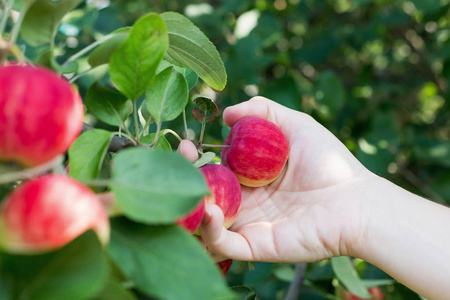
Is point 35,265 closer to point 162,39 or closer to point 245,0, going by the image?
point 162,39

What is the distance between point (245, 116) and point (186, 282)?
1.88 feet

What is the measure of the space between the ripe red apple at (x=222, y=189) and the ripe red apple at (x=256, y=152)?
3.9 inches

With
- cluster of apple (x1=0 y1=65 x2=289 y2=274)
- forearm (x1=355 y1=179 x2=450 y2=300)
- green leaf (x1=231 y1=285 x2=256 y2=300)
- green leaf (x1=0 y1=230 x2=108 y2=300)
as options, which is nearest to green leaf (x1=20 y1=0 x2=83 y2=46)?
cluster of apple (x1=0 y1=65 x2=289 y2=274)

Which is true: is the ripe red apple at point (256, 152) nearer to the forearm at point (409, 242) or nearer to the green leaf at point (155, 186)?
the forearm at point (409, 242)

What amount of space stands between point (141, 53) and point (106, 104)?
0.41ft

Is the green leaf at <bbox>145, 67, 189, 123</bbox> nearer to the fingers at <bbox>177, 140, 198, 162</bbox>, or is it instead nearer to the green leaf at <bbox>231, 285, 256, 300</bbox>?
the fingers at <bbox>177, 140, 198, 162</bbox>

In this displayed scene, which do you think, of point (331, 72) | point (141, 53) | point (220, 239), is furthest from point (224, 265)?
point (331, 72)

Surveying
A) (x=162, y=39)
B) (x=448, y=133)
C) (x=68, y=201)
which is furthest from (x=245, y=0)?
(x=448, y=133)

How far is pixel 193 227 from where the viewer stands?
0.49 metres

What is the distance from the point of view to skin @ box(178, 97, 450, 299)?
775 mm

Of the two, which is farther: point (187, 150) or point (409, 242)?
point (409, 242)

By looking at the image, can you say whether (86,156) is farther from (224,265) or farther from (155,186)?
(224,265)

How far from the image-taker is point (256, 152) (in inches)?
29.9

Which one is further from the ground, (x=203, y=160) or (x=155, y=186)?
(x=155, y=186)
